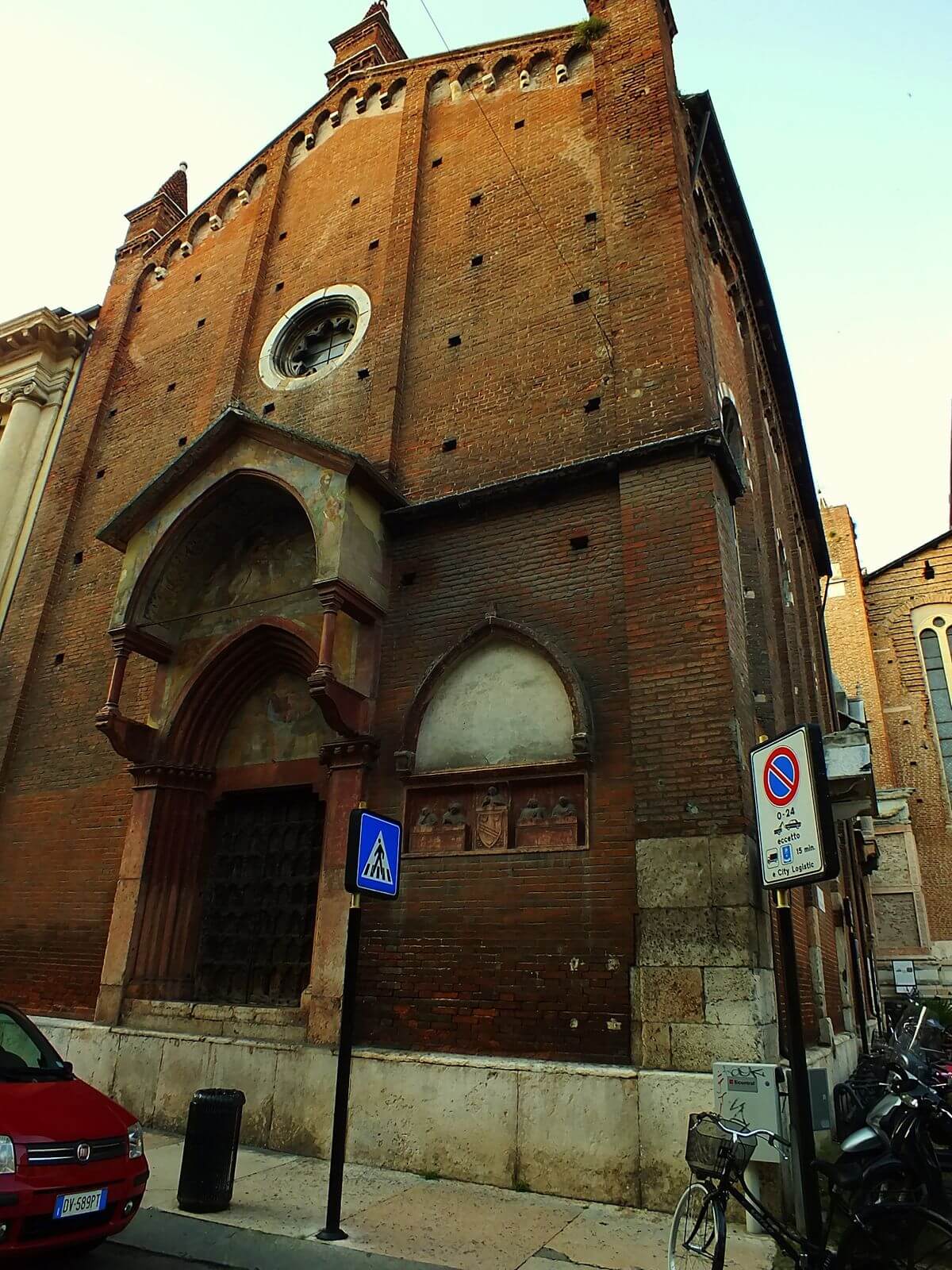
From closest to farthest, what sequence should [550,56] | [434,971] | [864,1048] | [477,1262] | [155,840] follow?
[477,1262]
[434,971]
[155,840]
[550,56]
[864,1048]

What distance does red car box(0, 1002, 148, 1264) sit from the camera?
4246 mm

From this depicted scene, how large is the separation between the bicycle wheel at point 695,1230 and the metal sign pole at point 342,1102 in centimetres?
199

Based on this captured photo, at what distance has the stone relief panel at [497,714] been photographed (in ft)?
26.0

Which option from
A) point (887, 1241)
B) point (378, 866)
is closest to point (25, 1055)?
point (378, 866)

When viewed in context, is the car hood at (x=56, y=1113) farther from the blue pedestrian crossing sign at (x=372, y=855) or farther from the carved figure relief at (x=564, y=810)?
the carved figure relief at (x=564, y=810)

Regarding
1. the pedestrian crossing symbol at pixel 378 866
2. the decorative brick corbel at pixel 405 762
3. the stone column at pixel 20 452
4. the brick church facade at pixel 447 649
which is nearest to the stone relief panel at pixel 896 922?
the brick church facade at pixel 447 649

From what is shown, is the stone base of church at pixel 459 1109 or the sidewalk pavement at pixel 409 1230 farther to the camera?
the stone base of church at pixel 459 1109

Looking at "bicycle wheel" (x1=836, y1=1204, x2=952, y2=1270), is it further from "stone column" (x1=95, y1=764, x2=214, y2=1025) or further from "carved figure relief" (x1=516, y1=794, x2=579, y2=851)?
"stone column" (x1=95, y1=764, x2=214, y2=1025)

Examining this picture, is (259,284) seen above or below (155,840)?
above

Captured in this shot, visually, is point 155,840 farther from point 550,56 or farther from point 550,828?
point 550,56

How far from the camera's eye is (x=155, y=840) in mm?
9641

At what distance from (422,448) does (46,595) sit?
6855mm

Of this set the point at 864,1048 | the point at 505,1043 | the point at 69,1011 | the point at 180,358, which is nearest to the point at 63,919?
the point at 69,1011

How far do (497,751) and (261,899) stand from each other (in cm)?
345
